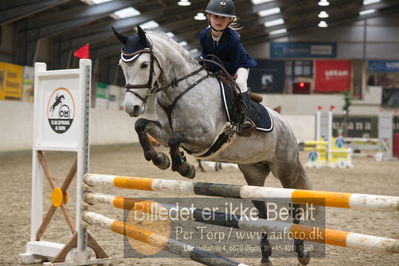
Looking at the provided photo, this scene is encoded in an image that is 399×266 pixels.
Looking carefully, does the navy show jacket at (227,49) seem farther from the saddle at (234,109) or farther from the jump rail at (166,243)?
the jump rail at (166,243)

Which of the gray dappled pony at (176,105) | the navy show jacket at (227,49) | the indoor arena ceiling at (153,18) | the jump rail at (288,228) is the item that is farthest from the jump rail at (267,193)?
the indoor arena ceiling at (153,18)

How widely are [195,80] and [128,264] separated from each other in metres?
1.32

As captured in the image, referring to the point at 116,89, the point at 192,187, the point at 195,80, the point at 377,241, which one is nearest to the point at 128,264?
the point at 192,187

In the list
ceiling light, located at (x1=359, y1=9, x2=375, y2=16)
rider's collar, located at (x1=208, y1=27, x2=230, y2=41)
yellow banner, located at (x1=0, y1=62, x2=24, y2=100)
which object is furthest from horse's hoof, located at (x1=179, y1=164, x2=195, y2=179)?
ceiling light, located at (x1=359, y1=9, x2=375, y2=16)

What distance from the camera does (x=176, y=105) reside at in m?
3.26

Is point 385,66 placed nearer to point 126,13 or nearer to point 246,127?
point 126,13

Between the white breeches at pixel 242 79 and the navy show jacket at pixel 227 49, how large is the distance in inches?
1.7

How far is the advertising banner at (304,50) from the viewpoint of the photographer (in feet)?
87.8

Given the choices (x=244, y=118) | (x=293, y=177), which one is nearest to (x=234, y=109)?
(x=244, y=118)

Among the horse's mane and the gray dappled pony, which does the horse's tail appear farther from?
the horse's mane

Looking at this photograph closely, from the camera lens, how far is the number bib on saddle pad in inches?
136

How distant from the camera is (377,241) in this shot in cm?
196

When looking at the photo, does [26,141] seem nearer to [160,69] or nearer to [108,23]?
[108,23]

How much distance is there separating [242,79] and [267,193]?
130 centimetres
